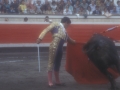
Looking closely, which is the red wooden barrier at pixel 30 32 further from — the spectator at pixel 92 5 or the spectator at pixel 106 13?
the spectator at pixel 92 5

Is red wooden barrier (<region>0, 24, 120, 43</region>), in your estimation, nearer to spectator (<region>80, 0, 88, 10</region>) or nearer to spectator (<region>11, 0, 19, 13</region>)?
spectator (<region>11, 0, 19, 13</region>)

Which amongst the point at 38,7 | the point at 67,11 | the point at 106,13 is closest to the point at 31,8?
the point at 38,7

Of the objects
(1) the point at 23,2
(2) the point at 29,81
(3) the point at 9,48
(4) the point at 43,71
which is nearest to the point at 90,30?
(3) the point at 9,48

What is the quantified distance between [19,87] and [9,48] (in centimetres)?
803

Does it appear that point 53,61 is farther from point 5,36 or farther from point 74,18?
point 74,18

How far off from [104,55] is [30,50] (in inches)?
332

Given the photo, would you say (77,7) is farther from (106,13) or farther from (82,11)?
(106,13)

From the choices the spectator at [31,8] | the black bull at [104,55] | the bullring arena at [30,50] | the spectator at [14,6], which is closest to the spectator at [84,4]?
the bullring arena at [30,50]

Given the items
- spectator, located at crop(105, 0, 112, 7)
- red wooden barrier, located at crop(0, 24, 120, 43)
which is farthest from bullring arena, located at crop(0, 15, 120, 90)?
spectator, located at crop(105, 0, 112, 7)

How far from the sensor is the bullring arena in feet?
32.2

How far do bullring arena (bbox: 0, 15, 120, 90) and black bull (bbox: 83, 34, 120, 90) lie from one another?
0.44 m

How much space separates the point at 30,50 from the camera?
1723 centimetres

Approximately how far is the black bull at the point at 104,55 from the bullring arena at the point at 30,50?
436 mm

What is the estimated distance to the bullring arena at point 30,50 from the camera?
9.81m
